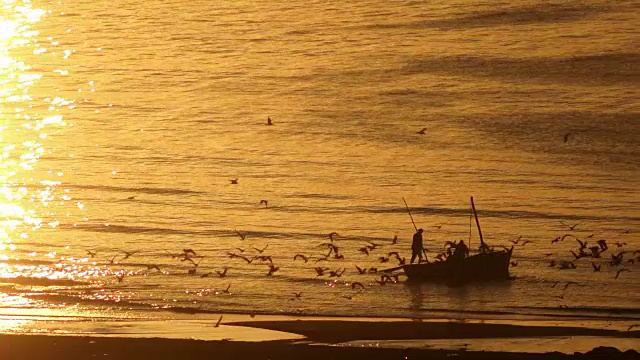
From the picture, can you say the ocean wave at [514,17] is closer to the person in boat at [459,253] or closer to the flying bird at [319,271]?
the person in boat at [459,253]

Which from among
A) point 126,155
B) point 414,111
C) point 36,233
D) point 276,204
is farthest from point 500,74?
point 36,233

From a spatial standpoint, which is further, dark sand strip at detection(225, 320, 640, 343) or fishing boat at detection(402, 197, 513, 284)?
fishing boat at detection(402, 197, 513, 284)

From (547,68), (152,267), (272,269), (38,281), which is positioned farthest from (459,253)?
(547,68)

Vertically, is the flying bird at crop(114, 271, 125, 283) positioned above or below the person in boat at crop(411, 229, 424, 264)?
above

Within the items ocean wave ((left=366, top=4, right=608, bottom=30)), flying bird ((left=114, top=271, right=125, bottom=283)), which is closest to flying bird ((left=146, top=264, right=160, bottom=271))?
flying bird ((left=114, top=271, right=125, bottom=283))

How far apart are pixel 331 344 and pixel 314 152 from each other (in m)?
33.1

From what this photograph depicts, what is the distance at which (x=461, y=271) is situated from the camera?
109 feet

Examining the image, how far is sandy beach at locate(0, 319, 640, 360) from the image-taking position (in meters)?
21.8

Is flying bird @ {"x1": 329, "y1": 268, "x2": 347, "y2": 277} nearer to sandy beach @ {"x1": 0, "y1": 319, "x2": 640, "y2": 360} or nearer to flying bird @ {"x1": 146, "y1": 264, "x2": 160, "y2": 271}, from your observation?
flying bird @ {"x1": 146, "y1": 264, "x2": 160, "y2": 271}

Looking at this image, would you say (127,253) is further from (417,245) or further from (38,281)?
(417,245)

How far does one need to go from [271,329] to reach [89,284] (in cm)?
873

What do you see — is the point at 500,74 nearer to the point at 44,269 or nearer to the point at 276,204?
the point at 276,204

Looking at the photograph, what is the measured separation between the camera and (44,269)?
34.6 meters

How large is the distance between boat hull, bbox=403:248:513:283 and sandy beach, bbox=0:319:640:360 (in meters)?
6.44
